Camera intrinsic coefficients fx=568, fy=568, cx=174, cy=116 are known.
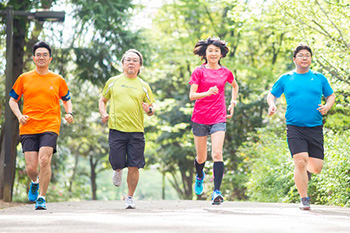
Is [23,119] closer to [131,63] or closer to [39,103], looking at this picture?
[39,103]

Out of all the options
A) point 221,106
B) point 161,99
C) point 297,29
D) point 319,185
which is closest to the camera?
point 221,106

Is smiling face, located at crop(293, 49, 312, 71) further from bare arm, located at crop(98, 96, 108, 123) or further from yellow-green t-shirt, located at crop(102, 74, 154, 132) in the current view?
bare arm, located at crop(98, 96, 108, 123)

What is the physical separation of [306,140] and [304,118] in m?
0.31

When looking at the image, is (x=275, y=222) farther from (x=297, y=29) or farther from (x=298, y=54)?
(x=297, y=29)

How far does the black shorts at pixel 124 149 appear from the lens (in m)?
7.99

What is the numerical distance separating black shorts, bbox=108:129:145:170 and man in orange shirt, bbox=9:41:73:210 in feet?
2.68

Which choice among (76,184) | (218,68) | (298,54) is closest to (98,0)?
(218,68)

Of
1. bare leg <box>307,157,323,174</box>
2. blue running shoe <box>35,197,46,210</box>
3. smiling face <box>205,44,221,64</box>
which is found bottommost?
blue running shoe <box>35,197,46,210</box>

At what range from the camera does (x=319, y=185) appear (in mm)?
11016

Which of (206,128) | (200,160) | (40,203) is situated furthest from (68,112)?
(200,160)

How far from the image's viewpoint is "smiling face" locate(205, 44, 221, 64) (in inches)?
345

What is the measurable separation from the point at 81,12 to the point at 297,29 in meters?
6.34

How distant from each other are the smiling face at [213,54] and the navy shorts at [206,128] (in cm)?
98

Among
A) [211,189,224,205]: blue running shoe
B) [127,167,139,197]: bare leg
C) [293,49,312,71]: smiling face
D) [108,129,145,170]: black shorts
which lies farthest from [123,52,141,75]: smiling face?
[293,49,312,71]: smiling face
